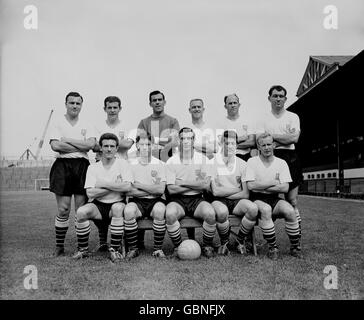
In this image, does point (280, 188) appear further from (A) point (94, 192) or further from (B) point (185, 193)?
(A) point (94, 192)

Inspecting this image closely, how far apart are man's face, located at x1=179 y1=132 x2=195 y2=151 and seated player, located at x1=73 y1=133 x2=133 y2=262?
72cm

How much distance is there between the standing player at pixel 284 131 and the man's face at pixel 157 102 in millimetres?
1350

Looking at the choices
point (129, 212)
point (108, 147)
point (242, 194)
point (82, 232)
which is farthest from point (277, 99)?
point (82, 232)

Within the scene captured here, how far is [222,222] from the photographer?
14.3 ft

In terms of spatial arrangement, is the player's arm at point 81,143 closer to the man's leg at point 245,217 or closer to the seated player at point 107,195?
the seated player at point 107,195

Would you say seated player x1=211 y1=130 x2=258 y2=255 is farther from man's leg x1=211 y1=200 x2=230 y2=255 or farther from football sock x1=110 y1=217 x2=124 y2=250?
football sock x1=110 y1=217 x2=124 y2=250

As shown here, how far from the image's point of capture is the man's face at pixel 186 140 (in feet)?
14.4

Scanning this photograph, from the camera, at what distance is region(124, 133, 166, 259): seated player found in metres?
4.30

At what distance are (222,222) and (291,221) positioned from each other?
80 centimetres

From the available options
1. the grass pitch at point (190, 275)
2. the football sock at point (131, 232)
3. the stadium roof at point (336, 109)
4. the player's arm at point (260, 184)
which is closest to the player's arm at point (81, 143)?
the football sock at point (131, 232)
